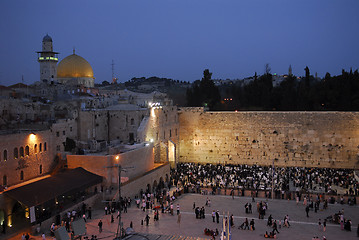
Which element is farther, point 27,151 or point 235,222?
point 27,151

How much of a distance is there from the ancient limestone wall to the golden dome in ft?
40.4

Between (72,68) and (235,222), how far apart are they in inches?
1026

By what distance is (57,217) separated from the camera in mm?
14227

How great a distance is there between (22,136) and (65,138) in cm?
403

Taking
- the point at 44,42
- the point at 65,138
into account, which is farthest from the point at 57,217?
the point at 44,42

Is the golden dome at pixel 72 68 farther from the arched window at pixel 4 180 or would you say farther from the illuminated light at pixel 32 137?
the arched window at pixel 4 180

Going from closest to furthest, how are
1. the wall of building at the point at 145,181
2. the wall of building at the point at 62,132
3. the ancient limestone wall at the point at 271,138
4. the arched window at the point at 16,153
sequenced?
the arched window at the point at 16,153, the wall of building at the point at 145,181, the wall of building at the point at 62,132, the ancient limestone wall at the point at 271,138

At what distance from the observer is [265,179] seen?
75.2 feet

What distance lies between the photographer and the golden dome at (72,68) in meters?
36.1

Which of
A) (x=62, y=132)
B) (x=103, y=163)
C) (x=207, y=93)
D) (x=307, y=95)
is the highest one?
(x=207, y=93)

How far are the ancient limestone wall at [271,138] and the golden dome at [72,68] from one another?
40.4ft

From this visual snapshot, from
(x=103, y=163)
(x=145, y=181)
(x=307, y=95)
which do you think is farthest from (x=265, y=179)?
(x=307, y=95)

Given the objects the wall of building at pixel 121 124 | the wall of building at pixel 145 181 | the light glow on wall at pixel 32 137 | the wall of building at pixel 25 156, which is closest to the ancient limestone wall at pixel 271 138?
the wall of building at pixel 121 124

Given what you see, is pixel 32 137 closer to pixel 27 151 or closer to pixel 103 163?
pixel 27 151
